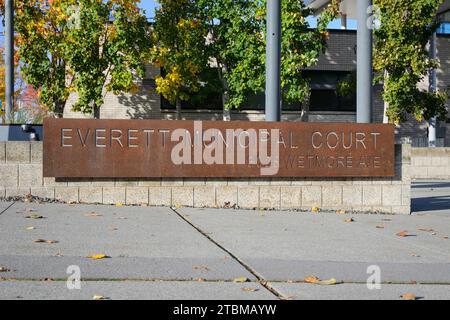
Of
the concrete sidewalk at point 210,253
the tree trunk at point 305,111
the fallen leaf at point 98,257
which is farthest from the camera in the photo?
the tree trunk at point 305,111

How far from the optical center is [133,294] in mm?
5191

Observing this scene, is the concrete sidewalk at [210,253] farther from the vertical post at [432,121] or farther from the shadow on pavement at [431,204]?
the vertical post at [432,121]

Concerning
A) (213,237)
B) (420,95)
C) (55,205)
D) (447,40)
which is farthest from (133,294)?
(447,40)

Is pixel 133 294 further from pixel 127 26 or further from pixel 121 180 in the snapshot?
pixel 127 26

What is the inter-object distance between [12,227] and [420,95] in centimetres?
2201

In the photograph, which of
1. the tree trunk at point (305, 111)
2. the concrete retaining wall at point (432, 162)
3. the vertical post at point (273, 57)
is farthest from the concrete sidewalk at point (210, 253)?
the tree trunk at point (305, 111)

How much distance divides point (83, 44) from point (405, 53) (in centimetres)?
1242

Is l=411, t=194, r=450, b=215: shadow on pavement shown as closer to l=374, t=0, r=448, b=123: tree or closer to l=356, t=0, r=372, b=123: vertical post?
l=356, t=0, r=372, b=123: vertical post

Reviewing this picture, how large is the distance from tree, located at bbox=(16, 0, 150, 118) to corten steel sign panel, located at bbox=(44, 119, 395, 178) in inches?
579

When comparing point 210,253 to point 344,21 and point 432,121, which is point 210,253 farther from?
point 344,21

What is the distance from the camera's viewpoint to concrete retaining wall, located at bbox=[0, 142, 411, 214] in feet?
37.3

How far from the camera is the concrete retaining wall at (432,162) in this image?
89.9ft

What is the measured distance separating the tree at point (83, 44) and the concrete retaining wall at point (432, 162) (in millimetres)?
11694

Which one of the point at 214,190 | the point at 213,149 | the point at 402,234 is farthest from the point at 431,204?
the point at 402,234
